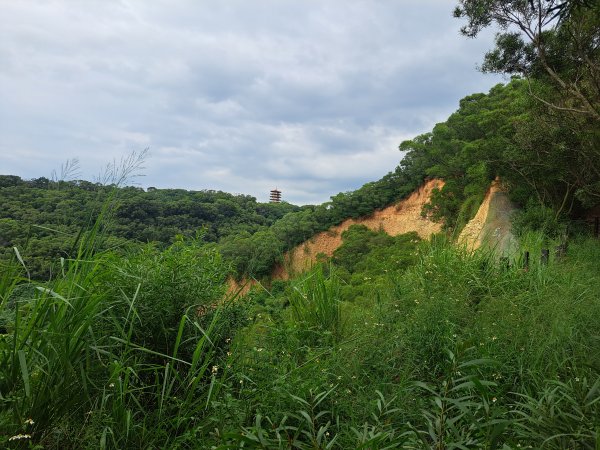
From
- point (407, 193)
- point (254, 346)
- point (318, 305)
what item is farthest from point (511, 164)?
point (407, 193)

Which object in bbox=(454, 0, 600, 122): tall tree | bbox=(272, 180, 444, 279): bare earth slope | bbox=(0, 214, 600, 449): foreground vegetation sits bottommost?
bbox=(0, 214, 600, 449): foreground vegetation

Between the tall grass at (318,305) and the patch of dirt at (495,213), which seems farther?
the patch of dirt at (495,213)

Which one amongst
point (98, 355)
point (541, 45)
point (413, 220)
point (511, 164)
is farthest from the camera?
point (413, 220)

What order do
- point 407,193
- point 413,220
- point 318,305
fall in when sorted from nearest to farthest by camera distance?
point 318,305, point 413,220, point 407,193

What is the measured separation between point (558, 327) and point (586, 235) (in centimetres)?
928

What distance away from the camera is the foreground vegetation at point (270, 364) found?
62.0 inches

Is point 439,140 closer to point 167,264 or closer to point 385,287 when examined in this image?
point 385,287

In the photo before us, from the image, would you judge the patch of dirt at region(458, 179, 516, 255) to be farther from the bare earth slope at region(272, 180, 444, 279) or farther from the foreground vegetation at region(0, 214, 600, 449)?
the foreground vegetation at region(0, 214, 600, 449)

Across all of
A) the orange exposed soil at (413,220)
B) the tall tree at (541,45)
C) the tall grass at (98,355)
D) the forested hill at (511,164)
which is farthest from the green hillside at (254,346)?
the orange exposed soil at (413,220)

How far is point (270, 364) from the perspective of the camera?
7.86 feet

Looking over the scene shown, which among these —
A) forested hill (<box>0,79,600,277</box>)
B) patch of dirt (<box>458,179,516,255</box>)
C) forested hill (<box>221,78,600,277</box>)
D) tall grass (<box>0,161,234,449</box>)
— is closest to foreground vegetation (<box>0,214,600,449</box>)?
tall grass (<box>0,161,234,449</box>)

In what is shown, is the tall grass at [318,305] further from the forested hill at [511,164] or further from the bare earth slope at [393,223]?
the bare earth slope at [393,223]

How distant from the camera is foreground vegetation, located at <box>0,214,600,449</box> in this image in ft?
5.16

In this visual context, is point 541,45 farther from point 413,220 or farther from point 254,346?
point 413,220
